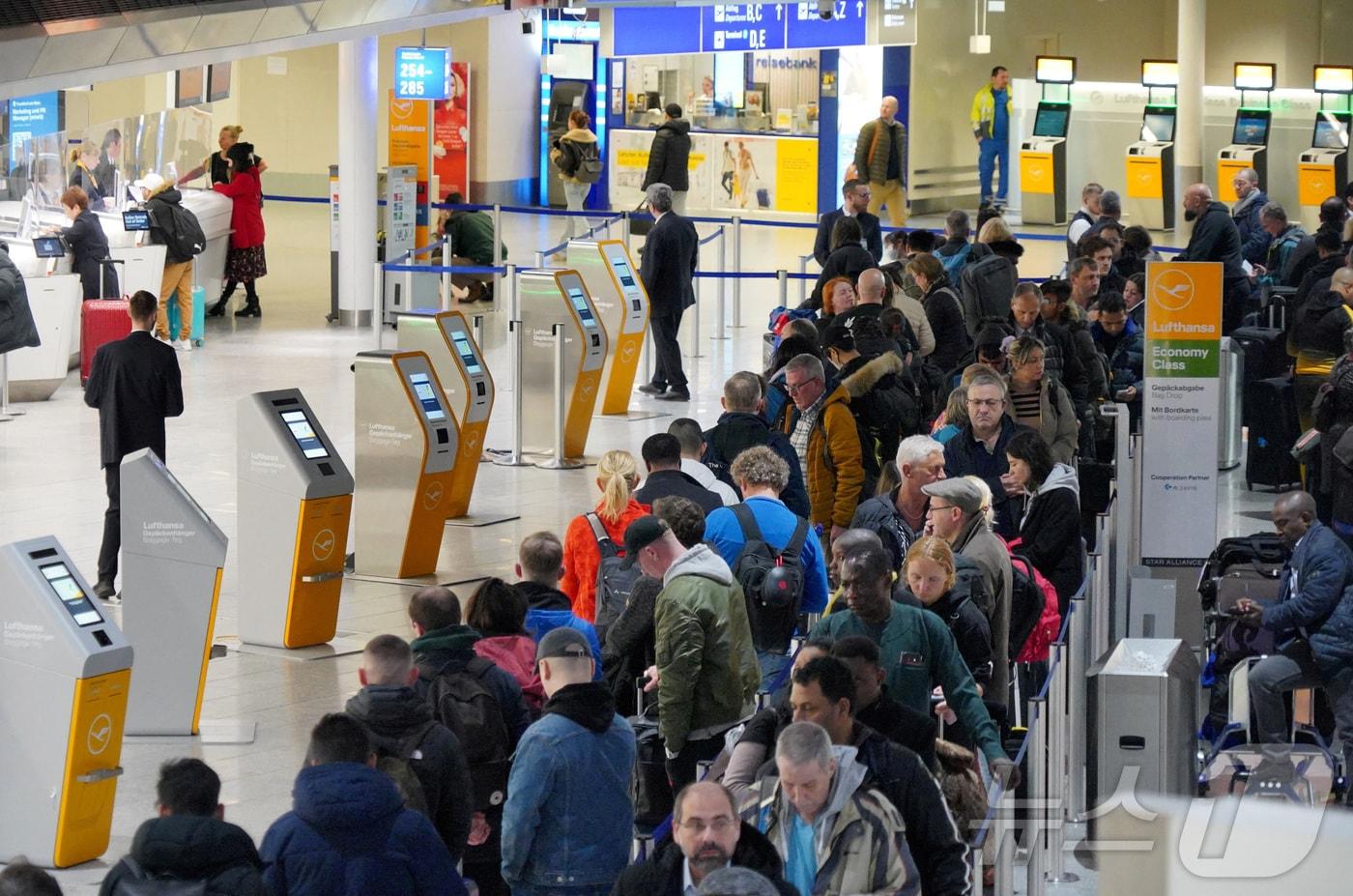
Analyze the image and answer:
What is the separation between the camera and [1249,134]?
26812mm

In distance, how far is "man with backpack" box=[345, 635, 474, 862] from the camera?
16.6 feet

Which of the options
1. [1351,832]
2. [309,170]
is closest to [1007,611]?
[1351,832]

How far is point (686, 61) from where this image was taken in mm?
30453

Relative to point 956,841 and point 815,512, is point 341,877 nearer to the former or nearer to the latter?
point 956,841

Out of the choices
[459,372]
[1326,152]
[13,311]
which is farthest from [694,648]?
[1326,152]

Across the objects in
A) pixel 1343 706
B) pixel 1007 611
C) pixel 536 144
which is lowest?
pixel 1343 706

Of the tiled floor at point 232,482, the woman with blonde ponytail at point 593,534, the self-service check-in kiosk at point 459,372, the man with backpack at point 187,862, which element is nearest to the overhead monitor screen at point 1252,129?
the tiled floor at point 232,482

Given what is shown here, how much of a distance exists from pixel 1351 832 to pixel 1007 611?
5.16 meters

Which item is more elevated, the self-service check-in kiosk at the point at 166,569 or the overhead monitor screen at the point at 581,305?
the overhead monitor screen at the point at 581,305

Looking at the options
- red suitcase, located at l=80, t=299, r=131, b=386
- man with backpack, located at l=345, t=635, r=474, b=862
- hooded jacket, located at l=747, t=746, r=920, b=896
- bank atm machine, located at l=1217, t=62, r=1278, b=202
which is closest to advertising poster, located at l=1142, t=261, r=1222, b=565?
man with backpack, located at l=345, t=635, r=474, b=862

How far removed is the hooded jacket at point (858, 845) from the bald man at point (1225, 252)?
37.4ft

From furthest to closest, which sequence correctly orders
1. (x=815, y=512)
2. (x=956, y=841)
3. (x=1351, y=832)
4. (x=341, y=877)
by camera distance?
(x=815, y=512), (x=956, y=841), (x=341, y=877), (x=1351, y=832)

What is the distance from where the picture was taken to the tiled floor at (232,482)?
7.86 m

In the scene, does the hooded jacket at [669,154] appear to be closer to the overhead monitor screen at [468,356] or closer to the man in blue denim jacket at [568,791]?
the overhead monitor screen at [468,356]
